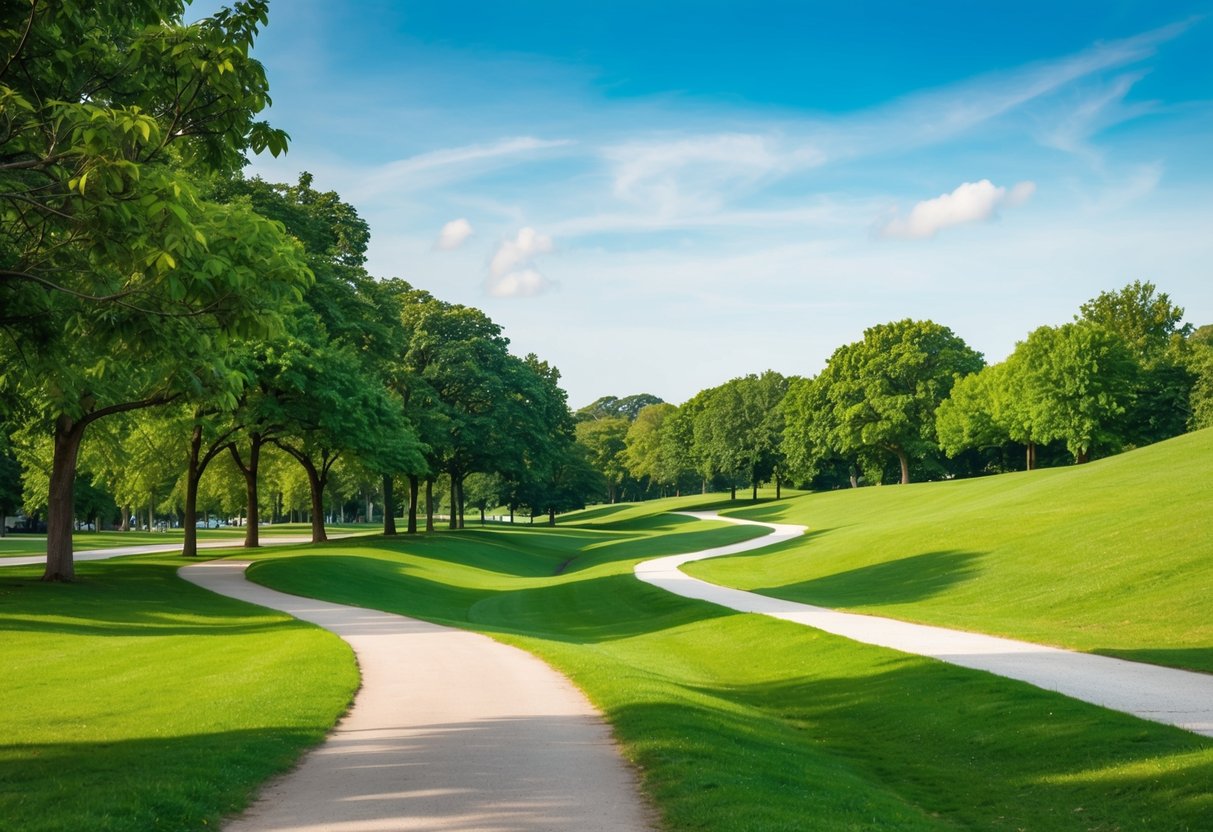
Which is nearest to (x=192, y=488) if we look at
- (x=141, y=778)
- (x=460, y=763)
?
(x=141, y=778)

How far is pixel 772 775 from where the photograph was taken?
873cm

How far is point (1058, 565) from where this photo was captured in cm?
2444

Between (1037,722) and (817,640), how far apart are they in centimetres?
736

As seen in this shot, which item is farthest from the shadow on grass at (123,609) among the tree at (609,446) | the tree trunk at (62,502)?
the tree at (609,446)

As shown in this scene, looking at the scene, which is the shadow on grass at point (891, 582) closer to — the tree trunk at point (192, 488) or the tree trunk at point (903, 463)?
the tree trunk at point (192, 488)

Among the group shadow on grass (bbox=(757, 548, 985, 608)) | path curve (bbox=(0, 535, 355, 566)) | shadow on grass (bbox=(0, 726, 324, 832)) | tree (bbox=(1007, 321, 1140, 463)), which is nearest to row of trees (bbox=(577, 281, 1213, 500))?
tree (bbox=(1007, 321, 1140, 463))

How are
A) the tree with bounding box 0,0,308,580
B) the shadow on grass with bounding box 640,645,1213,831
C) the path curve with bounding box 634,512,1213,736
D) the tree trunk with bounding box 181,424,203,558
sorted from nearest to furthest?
1. the tree with bounding box 0,0,308,580
2. the shadow on grass with bounding box 640,645,1213,831
3. the path curve with bounding box 634,512,1213,736
4. the tree trunk with bounding box 181,424,203,558

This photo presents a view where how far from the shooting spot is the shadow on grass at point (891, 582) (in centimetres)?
2591

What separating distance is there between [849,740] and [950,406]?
227 feet

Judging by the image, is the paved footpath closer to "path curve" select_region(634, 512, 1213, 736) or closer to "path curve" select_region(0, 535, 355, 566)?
"path curve" select_region(0, 535, 355, 566)

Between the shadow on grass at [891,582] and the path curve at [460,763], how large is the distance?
13379 mm

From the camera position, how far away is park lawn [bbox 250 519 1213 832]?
25.7ft

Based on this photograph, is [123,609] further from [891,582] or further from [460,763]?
[891,582]

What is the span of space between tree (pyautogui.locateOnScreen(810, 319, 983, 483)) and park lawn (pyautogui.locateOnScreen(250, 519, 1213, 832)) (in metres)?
60.9
